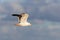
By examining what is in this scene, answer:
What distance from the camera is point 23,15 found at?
132ft

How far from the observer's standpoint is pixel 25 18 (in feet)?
133

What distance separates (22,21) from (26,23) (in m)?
1.00

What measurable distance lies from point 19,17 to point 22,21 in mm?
970

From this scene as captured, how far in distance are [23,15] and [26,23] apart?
4.80 feet

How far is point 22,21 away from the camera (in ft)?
134

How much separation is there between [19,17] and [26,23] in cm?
192

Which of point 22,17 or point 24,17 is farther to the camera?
point 22,17

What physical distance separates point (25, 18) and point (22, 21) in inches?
32.6

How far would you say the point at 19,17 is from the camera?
41312 mm

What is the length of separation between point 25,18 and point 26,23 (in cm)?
91

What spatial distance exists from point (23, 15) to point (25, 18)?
0.63 metres

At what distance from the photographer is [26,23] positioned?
1586 inches
